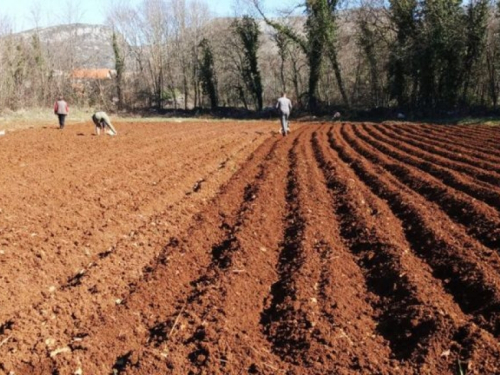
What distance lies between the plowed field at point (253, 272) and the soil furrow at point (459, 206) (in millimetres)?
31

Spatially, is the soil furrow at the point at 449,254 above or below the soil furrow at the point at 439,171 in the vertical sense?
below

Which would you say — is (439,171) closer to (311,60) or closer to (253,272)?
(253,272)

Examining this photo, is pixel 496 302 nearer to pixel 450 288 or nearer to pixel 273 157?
pixel 450 288

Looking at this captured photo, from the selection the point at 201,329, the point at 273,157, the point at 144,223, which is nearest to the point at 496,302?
the point at 201,329

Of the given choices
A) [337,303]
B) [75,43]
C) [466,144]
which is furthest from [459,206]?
[75,43]

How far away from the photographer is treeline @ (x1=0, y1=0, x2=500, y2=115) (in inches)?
1147

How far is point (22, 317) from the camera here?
3.80 m

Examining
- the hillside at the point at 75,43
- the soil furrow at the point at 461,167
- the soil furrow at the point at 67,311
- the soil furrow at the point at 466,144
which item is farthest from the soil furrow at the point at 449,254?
the hillside at the point at 75,43

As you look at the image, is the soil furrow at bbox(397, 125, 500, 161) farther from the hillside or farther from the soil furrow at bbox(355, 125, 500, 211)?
the hillside

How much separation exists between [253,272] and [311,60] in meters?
34.5

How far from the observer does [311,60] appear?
121ft

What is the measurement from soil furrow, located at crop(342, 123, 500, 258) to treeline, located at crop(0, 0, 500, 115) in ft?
72.1

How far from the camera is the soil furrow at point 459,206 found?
17.4 feet

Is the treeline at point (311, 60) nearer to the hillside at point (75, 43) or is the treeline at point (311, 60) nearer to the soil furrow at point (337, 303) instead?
the hillside at point (75, 43)
